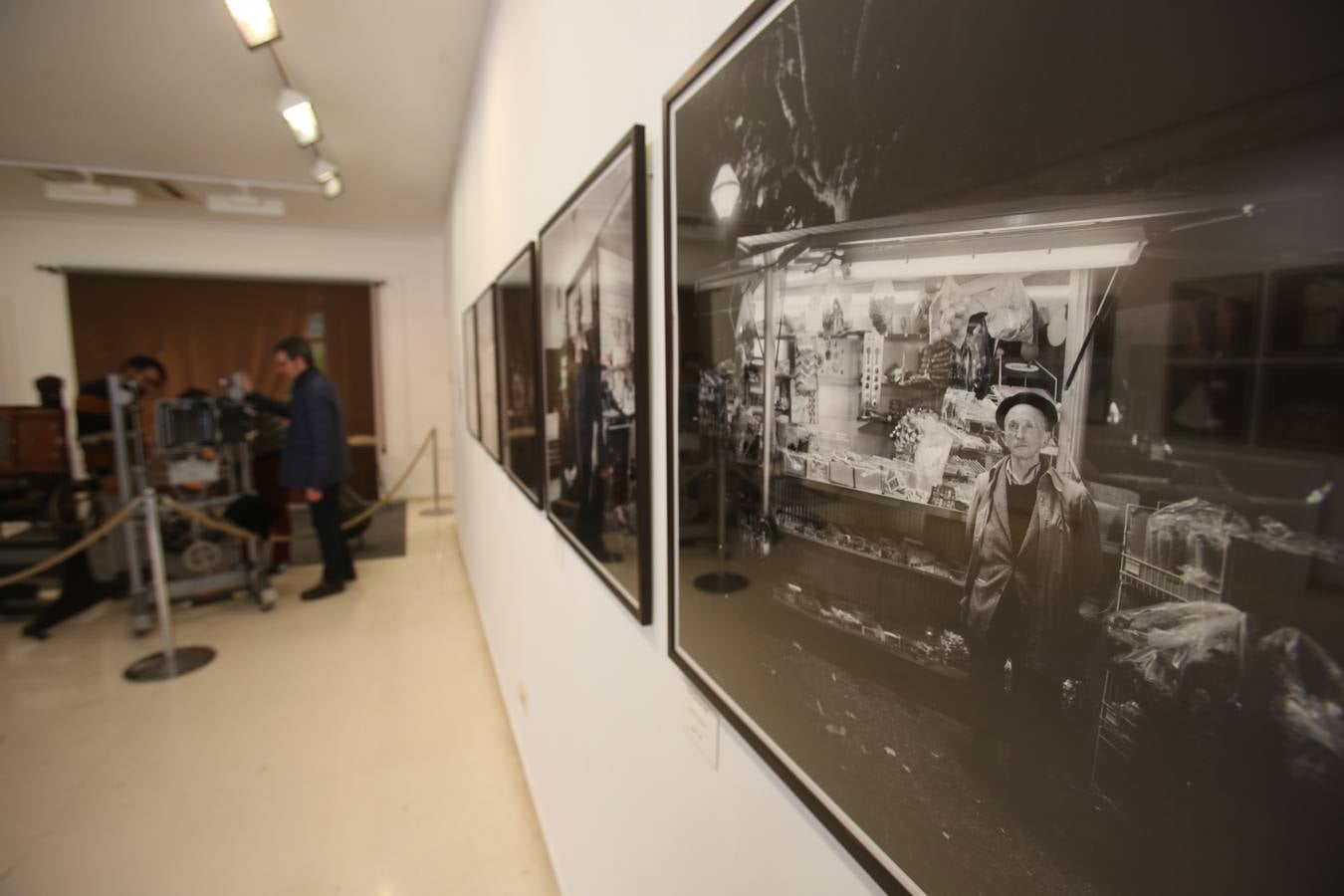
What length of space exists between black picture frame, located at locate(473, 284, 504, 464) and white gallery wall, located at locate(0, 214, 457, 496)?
12.7 feet

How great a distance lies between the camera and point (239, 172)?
550cm

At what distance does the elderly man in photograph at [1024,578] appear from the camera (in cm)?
37

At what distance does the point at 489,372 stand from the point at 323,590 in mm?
3032

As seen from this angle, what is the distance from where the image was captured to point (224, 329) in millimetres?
7500

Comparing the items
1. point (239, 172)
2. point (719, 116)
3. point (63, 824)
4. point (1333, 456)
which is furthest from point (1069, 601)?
point (239, 172)

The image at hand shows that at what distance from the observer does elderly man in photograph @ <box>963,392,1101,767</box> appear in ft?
1.23

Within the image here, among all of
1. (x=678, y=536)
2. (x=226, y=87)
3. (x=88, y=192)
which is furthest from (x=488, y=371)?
(x=88, y=192)

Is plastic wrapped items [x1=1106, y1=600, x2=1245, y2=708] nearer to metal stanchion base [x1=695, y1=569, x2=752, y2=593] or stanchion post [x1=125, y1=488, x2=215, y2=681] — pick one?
metal stanchion base [x1=695, y1=569, x2=752, y2=593]

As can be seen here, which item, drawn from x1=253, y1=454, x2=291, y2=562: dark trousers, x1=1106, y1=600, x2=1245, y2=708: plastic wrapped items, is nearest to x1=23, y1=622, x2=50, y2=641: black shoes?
x1=253, y1=454, x2=291, y2=562: dark trousers

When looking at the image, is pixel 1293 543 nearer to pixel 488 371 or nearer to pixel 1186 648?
pixel 1186 648

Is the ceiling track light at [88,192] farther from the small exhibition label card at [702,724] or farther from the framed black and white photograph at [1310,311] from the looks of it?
the framed black and white photograph at [1310,311]

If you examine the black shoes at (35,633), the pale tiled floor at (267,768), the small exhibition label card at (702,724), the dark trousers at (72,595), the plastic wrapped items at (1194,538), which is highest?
the plastic wrapped items at (1194,538)

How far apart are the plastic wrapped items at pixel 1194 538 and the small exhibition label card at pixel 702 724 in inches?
28.6

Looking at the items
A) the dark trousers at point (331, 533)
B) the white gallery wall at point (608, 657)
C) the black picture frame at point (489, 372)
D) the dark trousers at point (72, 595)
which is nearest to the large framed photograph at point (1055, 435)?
the white gallery wall at point (608, 657)
